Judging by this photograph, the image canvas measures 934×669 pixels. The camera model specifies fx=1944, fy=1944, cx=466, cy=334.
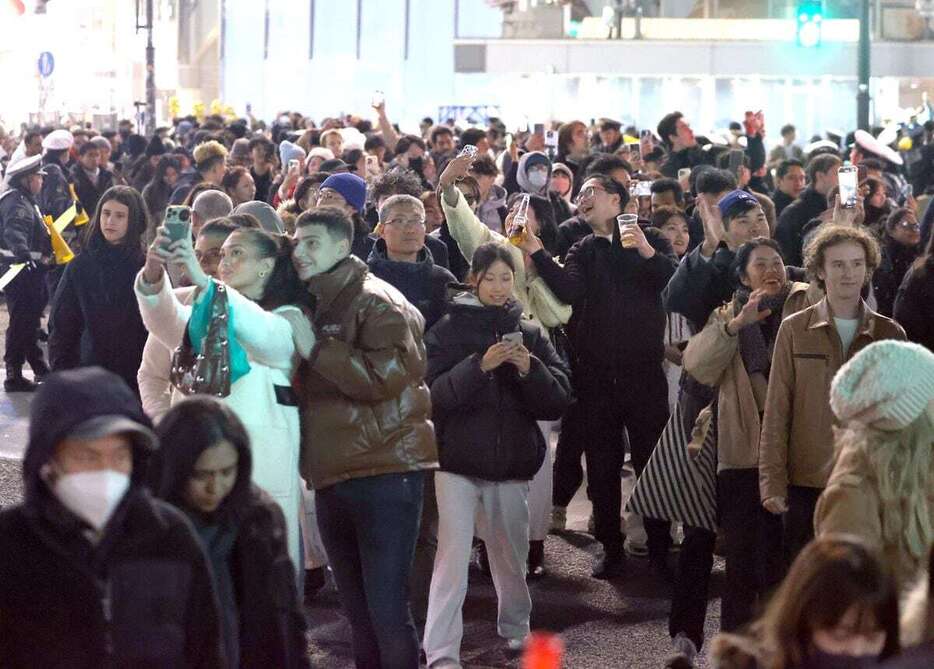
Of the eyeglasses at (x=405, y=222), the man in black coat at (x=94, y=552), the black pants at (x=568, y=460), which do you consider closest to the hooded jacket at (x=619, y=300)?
the black pants at (x=568, y=460)

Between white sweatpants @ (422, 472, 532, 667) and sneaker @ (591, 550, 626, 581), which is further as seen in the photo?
sneaker @ (591, 550, 626, 581)

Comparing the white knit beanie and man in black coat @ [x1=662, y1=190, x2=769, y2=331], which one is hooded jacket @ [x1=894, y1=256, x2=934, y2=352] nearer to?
man in black coat @ [x1=662, y1=190, x2=769, y2=331]

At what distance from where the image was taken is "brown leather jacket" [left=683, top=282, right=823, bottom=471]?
291 inches

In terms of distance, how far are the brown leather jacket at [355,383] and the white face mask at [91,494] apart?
2.26 m

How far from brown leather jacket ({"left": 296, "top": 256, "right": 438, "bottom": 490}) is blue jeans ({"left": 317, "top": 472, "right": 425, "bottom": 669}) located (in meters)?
0.07

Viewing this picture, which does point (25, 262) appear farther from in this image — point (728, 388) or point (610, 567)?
point (728, 388)

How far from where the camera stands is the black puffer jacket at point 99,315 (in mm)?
9031

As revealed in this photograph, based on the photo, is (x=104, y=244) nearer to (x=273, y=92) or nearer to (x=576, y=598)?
(x=576, y=598)

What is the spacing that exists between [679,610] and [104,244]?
3330 millimetres

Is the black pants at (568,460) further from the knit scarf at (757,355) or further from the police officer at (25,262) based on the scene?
the police officer at (25,262)

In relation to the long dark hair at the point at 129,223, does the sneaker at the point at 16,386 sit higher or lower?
lower

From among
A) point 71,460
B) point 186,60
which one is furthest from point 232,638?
point 186,60

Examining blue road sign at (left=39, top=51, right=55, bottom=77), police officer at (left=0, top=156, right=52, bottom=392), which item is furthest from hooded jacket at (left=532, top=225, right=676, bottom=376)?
blue road sign at (left=39, top=51, right=55, bottom=77)

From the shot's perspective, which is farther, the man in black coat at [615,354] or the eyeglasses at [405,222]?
the man in black coat at [615,354]
